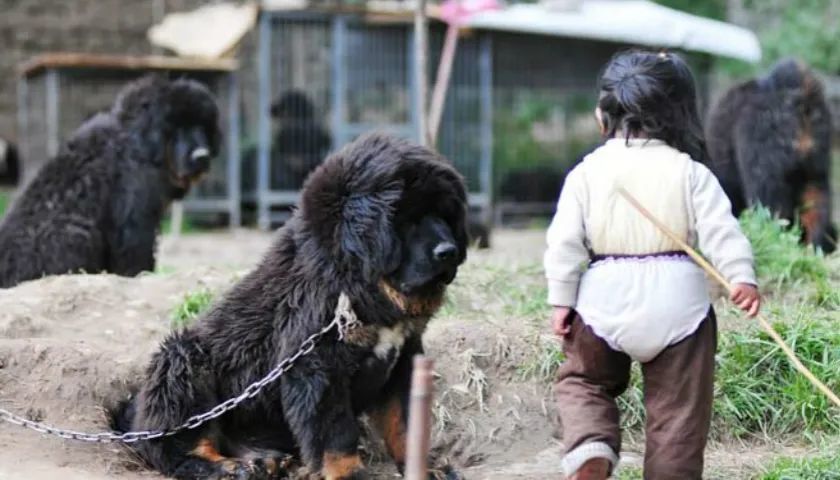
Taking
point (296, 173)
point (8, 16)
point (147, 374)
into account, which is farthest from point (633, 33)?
point (147, 374)

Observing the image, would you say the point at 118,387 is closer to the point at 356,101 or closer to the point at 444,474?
the point at 444,474

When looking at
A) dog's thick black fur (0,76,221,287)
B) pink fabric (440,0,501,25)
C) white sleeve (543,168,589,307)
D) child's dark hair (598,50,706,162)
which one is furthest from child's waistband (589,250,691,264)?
pink fabric (440,0,501,25)

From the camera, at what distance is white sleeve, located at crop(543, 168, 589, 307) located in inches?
169

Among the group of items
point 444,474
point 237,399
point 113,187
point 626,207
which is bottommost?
point 444,474

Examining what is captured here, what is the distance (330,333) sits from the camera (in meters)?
4.70

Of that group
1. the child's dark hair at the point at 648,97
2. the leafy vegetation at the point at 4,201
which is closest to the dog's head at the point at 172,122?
the child's dark hair at the point at 648,97

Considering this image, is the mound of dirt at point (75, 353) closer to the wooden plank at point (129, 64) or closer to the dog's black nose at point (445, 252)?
the dog's black nose at point (445, 252)

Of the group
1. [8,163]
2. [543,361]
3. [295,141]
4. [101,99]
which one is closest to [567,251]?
[543,361]

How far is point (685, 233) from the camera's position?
14.1 ft

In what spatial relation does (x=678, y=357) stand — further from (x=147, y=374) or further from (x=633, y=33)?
(x=633, y=33)

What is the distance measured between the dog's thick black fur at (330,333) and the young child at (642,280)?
0.53 metres

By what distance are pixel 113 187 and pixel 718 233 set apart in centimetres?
538

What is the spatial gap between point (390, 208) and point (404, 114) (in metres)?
11.9

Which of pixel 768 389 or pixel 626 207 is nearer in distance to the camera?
pixel 626 207
